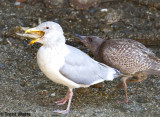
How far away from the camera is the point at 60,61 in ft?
17.0

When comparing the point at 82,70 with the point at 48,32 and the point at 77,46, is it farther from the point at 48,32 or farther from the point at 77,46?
the point at 77,46

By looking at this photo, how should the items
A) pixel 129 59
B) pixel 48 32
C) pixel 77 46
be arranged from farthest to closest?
Result: pixel 77 46
pixel 129 59
pixel 48 32

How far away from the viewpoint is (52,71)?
17.0 ft

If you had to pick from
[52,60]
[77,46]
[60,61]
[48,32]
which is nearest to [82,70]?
[60,61]

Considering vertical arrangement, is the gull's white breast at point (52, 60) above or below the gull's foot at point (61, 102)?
above

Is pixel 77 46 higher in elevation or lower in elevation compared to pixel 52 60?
lower

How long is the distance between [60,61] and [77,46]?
211 cm

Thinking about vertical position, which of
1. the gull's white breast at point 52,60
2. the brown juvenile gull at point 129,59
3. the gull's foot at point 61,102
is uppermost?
the gull's white breast at point 52,60

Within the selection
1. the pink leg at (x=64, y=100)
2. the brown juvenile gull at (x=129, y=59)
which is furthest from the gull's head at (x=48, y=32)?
the brown juvenile gull at (x=129, y=59)

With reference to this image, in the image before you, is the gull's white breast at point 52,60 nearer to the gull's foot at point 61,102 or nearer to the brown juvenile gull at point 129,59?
the gull's foot at point 61,102

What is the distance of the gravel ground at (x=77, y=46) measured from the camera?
5539 mm

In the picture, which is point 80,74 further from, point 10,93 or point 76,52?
point 10,93

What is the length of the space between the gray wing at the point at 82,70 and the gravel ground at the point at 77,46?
444 millimetres

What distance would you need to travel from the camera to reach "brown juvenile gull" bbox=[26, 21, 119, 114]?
5137mm
